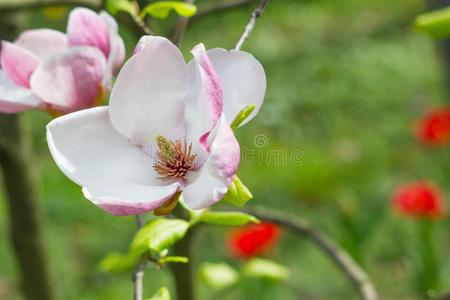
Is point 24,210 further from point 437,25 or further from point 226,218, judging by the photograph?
point 437,25

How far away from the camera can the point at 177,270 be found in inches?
27.5

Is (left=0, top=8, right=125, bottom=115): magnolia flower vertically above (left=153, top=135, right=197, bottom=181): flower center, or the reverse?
(left=0, top=8, right=125, bottom=115): magnolia flower

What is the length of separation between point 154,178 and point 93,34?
162mm

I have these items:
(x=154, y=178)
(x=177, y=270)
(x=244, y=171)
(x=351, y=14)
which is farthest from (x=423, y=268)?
(x=351, y=14)

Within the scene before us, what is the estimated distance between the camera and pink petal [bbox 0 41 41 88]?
1.69 feet

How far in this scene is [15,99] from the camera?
0.51 m

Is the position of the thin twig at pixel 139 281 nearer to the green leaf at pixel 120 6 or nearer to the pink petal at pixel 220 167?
the pink petal at pixel 220 167

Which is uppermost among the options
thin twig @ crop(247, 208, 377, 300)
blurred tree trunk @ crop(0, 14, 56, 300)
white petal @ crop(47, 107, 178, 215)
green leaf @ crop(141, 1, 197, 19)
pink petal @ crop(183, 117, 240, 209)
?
green leaf @ crop(141, 1, 197, 19)

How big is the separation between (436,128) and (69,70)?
1793 mm

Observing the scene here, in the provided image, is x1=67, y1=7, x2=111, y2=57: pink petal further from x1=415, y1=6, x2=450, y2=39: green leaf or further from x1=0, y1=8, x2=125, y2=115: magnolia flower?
x1=415, y1=6, x2=450, y2=39: green leaf

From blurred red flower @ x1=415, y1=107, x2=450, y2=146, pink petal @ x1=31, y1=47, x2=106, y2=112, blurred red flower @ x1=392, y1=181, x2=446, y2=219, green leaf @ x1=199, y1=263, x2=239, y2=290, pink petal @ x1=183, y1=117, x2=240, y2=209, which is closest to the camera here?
pink petal @ x1=183, y1=117, x2=240, y2=209

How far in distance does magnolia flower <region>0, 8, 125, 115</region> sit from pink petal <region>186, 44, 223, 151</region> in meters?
0.11

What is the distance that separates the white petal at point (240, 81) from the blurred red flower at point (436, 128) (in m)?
1.73

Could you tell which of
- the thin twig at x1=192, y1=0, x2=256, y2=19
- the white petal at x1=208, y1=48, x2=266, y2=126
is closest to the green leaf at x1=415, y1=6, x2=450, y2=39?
the white petal at x1=208, y1=48, x2=266, y2=126
